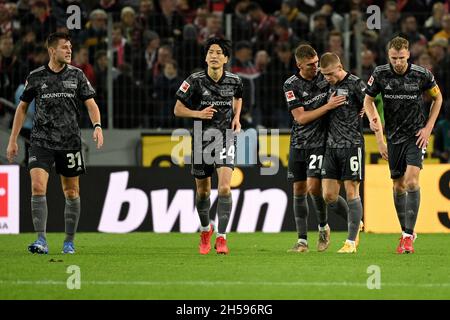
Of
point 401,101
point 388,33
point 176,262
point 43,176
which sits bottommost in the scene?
point 176,262

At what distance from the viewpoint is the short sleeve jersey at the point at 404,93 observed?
41.2 ft

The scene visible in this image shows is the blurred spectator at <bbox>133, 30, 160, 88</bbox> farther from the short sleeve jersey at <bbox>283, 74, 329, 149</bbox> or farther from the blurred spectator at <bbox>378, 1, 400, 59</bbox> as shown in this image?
the short sleeve jersey at <bbox>283, 74, 329, 149</bbox>

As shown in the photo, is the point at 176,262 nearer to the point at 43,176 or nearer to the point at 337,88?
the point at 43,176

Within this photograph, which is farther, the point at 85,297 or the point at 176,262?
the point at 176,262

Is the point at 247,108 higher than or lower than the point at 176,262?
higher

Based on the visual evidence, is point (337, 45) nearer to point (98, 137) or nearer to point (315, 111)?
point (315, 111)

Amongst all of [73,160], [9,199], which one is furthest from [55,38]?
[9,199]

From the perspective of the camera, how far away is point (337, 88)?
1248 cm

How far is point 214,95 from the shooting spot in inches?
500

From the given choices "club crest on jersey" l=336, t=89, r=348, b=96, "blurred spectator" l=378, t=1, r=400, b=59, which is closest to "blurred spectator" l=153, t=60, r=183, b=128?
"blurred spectator" l=378, t=1, r=400, b=59

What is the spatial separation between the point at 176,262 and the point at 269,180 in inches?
225

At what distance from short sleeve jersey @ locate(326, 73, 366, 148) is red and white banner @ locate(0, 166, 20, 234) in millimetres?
5855
